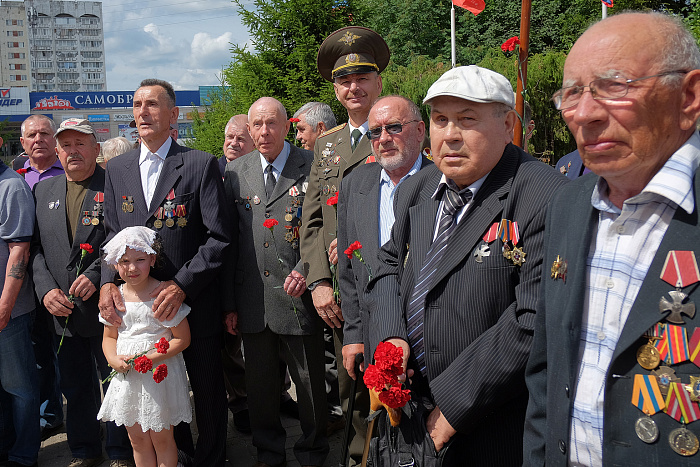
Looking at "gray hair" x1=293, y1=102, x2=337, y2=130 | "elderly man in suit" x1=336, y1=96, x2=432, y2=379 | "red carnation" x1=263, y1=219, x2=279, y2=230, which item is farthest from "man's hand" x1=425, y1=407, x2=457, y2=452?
"gray hair" x1=293, y1=102, x2=337, y2=130

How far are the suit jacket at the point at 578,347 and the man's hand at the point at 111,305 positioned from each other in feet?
8.63

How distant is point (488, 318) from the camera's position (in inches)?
82.7

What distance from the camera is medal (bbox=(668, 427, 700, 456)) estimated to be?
52.7 inches

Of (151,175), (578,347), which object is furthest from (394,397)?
(151,175)

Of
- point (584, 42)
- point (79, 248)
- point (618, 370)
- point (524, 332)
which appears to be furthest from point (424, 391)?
point (79, 248)

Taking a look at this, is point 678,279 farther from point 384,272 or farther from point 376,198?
point 376,198

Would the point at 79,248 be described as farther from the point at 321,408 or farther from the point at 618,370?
the point at 618,370

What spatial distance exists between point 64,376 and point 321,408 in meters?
1.87

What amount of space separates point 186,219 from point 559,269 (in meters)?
2.69

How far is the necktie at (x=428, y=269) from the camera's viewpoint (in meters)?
2.23

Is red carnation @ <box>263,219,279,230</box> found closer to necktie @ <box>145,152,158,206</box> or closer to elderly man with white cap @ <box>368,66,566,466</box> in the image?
necktie @ <box>145,152,158,206</box>

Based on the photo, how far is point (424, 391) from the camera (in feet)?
7.57

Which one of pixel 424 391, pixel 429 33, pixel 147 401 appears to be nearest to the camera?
pixel 424 391

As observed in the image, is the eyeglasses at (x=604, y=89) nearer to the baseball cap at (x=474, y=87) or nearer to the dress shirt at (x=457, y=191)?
the baseball cap at (x=474, y=87)
